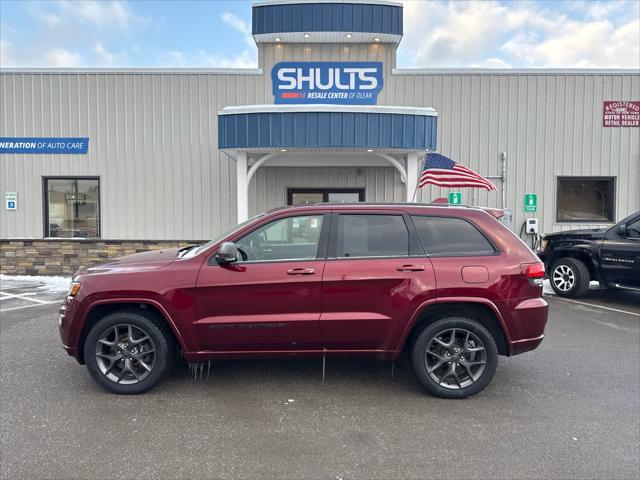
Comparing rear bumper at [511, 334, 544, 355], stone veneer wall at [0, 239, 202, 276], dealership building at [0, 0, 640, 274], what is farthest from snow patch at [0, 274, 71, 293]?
rear bumper at [511, 334, 544, 355]

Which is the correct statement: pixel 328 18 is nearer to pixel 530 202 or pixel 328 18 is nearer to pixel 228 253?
pixel 530 202

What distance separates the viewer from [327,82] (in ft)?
37.7

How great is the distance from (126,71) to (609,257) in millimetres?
11604

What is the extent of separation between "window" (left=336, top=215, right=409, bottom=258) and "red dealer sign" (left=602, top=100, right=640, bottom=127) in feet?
34.1

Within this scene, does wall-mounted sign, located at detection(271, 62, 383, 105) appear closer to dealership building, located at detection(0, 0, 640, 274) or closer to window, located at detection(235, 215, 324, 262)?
dealership building, located at detection(0, 0, 640, 274)

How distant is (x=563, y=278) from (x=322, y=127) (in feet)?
18.1

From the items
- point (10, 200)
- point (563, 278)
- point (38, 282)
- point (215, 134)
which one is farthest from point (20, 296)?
point (563, 278)

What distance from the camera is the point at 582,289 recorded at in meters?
8.16

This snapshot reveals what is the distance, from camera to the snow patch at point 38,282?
9.63m

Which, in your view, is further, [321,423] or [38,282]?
[38,282]

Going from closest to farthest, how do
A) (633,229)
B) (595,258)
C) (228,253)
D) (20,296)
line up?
1. (228,253)
2. (633,229)
3. (595,258)
4. (20,296)

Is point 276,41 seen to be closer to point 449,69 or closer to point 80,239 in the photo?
point 449,69

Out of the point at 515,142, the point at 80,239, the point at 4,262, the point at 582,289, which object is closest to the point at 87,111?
the point at 80,239

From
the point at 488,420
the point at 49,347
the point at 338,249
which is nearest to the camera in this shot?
the point at 488,420
